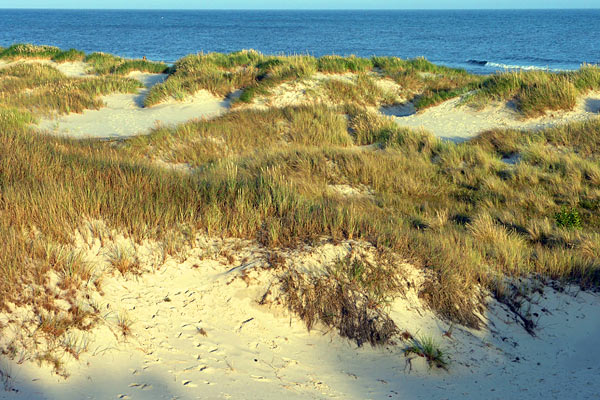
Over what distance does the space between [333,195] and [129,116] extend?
958 centimetres

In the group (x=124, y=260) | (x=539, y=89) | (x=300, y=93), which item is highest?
(x=539, y=89)

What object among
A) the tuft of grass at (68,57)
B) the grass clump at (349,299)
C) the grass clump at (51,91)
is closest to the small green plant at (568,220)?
the grass clump at (349,299)

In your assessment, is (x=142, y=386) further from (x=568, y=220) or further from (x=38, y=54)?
(x=38, y=54)

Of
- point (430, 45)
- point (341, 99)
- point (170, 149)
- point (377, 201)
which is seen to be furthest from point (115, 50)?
point (377, 201)

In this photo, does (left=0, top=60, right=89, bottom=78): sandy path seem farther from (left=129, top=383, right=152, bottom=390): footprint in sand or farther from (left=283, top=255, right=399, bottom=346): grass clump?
(left=129, top=383, right=152, bottom=390): footprint in sand

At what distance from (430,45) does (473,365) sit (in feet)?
205

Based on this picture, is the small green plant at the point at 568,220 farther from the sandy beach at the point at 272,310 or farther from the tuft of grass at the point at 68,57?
the tuft of grass at the point at 68,57

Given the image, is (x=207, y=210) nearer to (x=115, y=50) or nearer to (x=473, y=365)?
(x=473, y=365)

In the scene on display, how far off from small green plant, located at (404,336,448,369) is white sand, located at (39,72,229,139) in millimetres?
10189

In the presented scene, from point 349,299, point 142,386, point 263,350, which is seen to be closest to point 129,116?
point 349,299

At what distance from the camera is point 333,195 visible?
844 cm

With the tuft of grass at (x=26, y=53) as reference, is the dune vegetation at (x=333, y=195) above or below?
below

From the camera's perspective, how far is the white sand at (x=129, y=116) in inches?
547

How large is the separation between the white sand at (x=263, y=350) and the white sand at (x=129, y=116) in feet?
29.8
